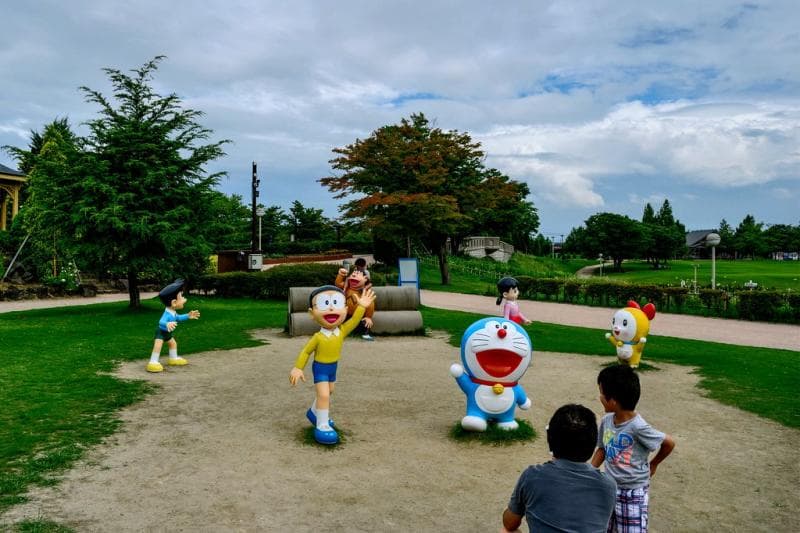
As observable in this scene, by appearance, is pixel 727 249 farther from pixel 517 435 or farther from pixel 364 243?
pixel 517 435

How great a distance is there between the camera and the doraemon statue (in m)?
6.99

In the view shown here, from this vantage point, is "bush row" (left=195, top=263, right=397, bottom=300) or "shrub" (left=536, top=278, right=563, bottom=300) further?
Result: "shrub" (left=536, top=278, right=563, bottom=300)

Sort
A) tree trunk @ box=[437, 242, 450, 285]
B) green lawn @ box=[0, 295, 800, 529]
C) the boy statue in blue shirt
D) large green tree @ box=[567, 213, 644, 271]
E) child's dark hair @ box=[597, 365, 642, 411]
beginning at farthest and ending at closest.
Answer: large green tree @ box=[567, 213, 644, 271] → tree trunk @ box=[437, 242, 450, 285] → the boy statue in blue shirt → green lawn @ box=[0, 295, 800, 529] → child's dark hair @ box=[597, 365, 642, 411]

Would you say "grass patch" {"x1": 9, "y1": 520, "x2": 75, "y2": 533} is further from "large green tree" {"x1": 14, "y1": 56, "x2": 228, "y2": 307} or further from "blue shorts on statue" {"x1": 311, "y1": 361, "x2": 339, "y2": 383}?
"large green tree" {"x1": 14, "y1": 56, "x2": 228, "y2": 307}

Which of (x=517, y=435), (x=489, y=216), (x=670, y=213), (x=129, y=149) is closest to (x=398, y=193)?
(x=129, y=149)

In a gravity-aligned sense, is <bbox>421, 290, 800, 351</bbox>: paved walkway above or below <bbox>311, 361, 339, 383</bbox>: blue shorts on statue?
below

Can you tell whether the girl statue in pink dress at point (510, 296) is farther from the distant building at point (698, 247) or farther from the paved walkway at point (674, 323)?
the distant building at point (698, 247)

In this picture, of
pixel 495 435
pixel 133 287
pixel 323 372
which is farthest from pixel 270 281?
pixel 495 435

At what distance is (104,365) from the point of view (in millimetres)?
10594

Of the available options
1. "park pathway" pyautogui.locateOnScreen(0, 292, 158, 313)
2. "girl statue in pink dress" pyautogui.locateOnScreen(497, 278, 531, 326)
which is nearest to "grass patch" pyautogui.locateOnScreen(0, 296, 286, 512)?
"park pathway" pyautogui.locateOnScreen(0, 292, 158, 313)

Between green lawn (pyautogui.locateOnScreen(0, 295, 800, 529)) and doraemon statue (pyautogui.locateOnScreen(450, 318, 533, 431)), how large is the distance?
3.74 meters

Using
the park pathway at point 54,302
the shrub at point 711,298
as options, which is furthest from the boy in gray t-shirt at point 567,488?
the park pathway at point 54,302

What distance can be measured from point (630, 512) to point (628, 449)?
1.18 feet

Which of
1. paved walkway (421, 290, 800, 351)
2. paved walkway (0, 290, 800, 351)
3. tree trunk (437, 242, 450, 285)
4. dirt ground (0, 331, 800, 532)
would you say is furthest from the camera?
tree trunk (437, 242, 450, 285)
